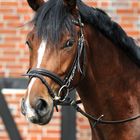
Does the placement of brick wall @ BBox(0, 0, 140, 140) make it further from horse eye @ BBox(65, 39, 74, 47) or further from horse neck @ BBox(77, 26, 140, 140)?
horse eye @ BBox(65, 39, 74, 47)

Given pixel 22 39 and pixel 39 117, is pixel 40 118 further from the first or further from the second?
pixel 22 39

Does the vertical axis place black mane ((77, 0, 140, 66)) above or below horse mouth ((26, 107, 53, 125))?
above

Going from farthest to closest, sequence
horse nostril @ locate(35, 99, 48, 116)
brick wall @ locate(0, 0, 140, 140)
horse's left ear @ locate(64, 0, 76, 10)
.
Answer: brick wall @ locate(0, 0, 140, 140)
horse's left ear @ locate(64, 0, 76, 10)
horse nostril @ locate(35, 99, 48, 116)

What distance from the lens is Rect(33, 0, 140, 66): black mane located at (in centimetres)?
360

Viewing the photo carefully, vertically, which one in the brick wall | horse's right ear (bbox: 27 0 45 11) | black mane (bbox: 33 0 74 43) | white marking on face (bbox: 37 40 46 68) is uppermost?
horse's right ear (bbox: 27 0 45 11)

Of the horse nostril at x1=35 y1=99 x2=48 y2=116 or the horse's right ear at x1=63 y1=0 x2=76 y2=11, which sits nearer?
the horse nostril at x1=35 y1=99 x2=48 y2=116

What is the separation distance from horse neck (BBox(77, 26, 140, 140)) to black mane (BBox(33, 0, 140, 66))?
0.17 feet

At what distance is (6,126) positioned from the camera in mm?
6082

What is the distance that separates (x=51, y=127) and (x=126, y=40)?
2250 millimetres

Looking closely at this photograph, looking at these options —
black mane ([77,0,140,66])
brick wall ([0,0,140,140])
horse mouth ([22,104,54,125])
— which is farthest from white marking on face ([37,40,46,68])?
brick wall ([0,0,140,140])

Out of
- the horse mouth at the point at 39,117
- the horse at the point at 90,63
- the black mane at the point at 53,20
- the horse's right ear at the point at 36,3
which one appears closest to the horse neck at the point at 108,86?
the horse at the point at 90,63

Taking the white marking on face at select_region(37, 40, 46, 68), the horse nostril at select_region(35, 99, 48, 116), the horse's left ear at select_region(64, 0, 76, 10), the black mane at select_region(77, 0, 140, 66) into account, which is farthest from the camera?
the black mane at select_region(77, 0, 140, 66)

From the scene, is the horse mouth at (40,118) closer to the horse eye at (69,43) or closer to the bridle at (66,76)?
the bridle at (66,76)

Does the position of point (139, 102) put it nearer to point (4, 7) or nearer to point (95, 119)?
point (95, 119)
